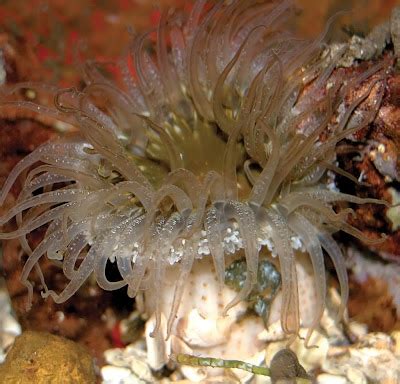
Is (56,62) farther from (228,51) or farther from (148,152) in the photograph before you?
(228,51)

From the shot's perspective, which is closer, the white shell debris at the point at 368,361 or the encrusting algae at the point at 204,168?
the encrusting algae at the point at 204,168

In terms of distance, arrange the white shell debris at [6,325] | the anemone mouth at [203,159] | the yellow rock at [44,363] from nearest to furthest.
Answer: the anemone mouth at [203,159] < the yellow rock at [44,363] < the white shell debris at [6,325]

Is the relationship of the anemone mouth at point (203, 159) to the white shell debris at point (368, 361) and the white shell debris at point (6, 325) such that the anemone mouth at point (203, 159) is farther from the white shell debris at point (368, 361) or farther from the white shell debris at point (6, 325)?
the white shell debris at point (6, 325)

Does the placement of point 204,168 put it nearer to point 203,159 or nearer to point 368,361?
point 203,159

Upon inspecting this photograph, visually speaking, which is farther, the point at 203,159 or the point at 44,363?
the point at 203,159

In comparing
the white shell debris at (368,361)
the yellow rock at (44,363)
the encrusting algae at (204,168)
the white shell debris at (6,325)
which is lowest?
the white shell debris at (6,325)

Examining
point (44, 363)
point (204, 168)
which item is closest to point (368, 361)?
point (204, 168)

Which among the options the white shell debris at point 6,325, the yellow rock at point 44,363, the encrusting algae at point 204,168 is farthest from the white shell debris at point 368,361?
the white shell debris at point 6,325
